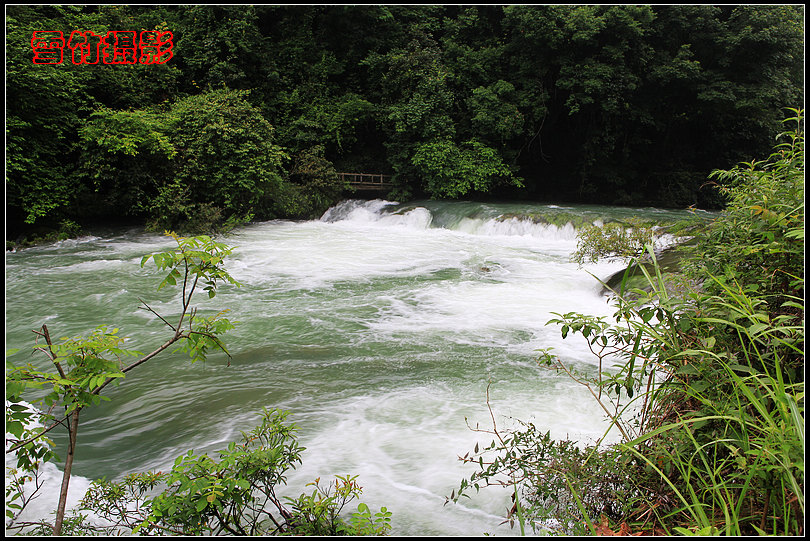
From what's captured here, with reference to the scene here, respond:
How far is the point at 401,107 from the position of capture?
58.0 ft

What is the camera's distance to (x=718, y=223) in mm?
2836

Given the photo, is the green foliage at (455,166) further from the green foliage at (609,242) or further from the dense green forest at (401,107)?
the green foliage at (609,242)

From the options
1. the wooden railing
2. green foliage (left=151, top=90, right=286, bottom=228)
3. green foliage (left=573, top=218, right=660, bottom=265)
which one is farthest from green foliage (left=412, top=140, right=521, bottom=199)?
green foliage (left=573, top=218, right=660, bottom=265)

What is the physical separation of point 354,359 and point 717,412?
3900mm

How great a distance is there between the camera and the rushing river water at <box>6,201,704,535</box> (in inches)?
138

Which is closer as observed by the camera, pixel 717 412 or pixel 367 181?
pixel 717 412

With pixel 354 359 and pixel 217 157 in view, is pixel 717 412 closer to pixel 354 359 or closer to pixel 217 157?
pixel 354 359

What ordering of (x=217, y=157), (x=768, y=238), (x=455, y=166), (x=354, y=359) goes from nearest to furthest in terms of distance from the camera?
(x=768, y=238), (x=354, y=359), (x=217, y=157), (x=455, y=166)

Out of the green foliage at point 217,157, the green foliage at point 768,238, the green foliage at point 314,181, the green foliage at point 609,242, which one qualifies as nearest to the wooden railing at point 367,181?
the green foliage at point 314,181

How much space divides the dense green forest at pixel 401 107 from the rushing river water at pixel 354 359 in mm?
2694

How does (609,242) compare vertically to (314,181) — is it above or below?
below

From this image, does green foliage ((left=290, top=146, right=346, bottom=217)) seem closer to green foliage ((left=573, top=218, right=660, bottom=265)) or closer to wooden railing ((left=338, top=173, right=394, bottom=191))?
wooden railing ((left=338, top=173, right=394, bottom=191))

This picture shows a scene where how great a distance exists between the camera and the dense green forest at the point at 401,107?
12.7m

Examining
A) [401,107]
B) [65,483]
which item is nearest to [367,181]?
[401,107]
